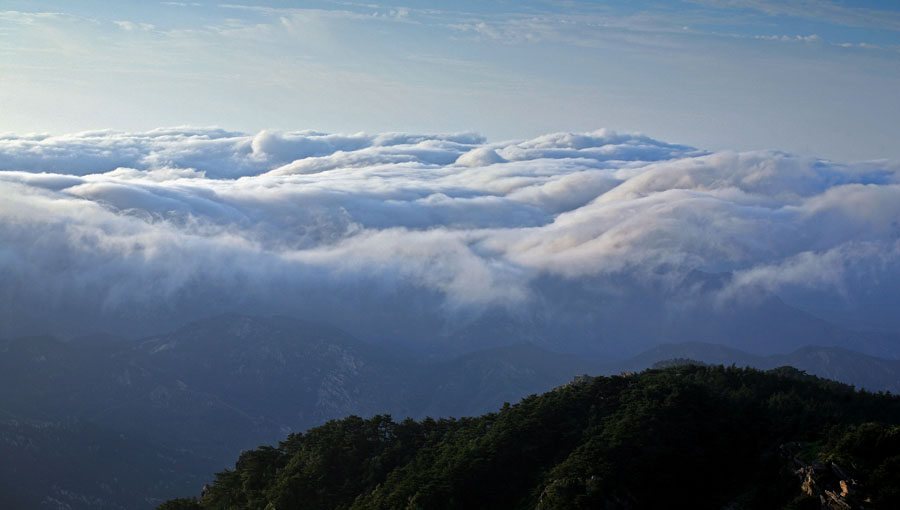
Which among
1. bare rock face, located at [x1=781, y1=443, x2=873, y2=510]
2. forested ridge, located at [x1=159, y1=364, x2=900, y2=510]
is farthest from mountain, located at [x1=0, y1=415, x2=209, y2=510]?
bare rock face, located at [x1=781, y1=443, x2=873, y2=510]

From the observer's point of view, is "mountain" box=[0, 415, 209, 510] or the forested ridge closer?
the forested ridge

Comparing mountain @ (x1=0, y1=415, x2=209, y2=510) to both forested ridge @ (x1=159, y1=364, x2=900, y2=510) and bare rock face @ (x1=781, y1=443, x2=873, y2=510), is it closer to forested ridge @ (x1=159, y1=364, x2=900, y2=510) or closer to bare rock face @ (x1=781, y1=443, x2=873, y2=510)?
forested ridge @ (x1=159, y1=364, x2=900, y2=510)

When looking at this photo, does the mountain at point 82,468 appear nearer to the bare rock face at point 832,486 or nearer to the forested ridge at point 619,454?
the forested ridge at point 619,454

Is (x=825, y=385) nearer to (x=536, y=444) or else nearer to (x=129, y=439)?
(x=536, y=444)

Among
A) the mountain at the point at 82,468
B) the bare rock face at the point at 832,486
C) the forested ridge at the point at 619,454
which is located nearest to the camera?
the bare rock face at the point at 832,486

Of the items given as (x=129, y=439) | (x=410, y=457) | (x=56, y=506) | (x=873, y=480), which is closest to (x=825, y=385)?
(x=873, y=480)

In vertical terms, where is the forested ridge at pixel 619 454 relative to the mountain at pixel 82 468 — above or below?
above

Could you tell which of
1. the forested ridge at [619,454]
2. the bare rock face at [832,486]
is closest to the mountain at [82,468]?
the forested ridge at [619,454]

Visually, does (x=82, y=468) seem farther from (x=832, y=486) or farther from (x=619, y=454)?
(x=832, y=486)

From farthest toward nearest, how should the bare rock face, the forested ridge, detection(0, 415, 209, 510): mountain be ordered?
1. detection(0, 415, 209, 510): mountain
2. the forested ridge
3. the bare rock face
